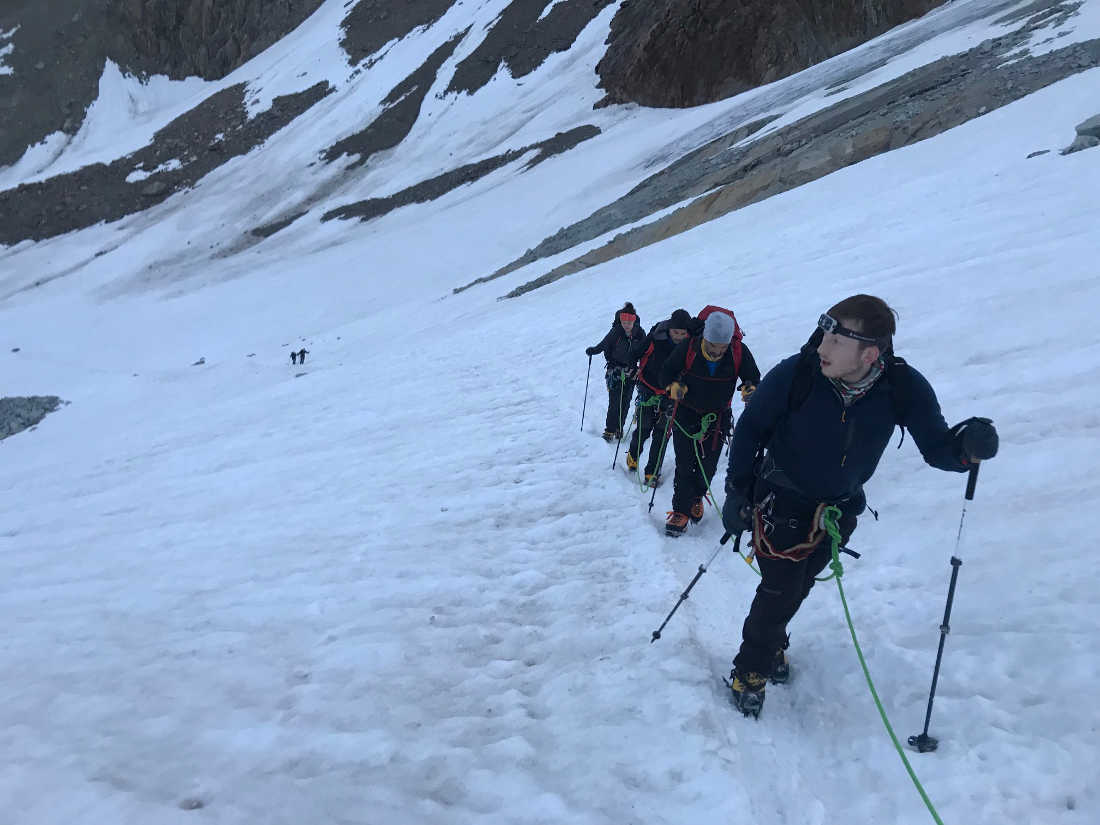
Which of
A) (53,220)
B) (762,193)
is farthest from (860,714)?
(53,220)

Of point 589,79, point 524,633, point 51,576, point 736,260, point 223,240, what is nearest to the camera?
point 524,633

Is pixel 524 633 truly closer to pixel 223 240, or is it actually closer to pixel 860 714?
pixel 860 714

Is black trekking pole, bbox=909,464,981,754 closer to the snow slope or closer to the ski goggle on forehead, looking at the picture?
the snow slope

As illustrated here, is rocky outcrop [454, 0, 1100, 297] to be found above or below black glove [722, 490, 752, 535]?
above

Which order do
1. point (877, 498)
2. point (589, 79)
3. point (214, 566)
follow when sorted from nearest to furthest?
1. point (877, 498)
2. point (214, 566)
3. point (589, 79)

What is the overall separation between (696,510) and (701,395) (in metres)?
1.06

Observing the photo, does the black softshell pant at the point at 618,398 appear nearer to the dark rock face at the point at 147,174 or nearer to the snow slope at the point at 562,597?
the snow slope at the point at 562,597

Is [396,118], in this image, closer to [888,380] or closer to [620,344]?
[620,344]

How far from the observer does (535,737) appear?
3533mm

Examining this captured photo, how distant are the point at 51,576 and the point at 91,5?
8157cm

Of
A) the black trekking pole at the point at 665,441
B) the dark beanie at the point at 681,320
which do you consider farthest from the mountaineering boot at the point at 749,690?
the dark beanie at the point at 681,320

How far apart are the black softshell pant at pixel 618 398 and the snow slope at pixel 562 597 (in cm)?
43

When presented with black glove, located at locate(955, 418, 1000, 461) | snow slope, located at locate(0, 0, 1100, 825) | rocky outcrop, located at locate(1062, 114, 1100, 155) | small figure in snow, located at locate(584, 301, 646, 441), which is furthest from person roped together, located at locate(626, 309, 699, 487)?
rocky outcrop, located at locate(1062, 114, 1100, 155)

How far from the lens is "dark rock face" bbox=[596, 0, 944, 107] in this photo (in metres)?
36.2
